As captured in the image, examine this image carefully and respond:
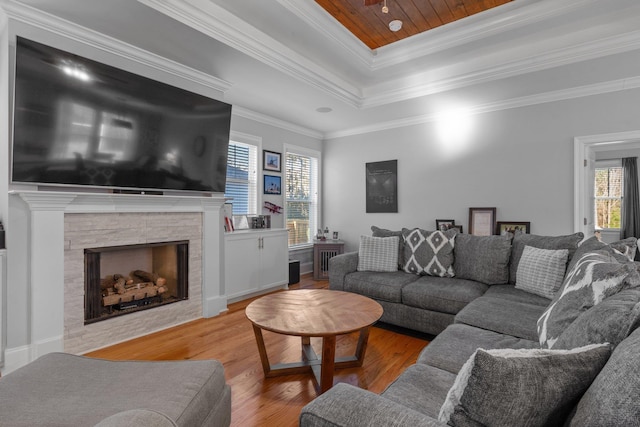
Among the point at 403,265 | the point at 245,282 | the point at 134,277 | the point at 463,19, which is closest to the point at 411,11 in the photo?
the point at 463,19

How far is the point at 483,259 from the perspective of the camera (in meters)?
3.07

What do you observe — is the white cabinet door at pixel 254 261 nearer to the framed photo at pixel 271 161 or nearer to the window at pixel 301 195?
the window at pixel 301 195

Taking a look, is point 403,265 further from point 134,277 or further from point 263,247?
point 134,277

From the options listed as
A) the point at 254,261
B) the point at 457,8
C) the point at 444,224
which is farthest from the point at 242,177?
the point at 457,8

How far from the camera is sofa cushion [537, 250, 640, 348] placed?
49.5 inches

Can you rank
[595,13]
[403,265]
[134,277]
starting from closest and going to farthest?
[595,13] → [134,277] → [403,265]

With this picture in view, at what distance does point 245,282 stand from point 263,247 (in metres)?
0.51

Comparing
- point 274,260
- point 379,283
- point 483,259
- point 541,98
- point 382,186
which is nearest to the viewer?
point 483,259

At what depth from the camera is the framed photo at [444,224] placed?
14.9 ft

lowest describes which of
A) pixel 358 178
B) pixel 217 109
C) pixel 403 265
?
pixel 403 265

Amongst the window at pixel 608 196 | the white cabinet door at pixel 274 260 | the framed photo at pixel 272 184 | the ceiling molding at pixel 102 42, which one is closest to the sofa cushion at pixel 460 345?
the white cabinet door at pixel 274 260

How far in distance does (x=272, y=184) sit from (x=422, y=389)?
4038 mm

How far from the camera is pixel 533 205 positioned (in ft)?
13.1

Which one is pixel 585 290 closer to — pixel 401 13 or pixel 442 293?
pixel 442 293
